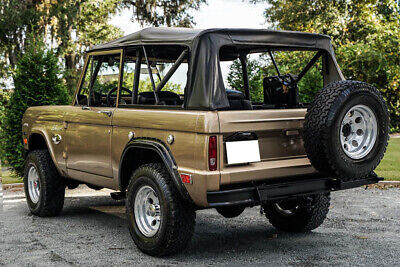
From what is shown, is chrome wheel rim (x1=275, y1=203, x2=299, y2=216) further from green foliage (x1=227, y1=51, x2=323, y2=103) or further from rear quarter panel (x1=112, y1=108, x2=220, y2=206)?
rear quarter panel (x1=112, y1=108, x2=220, y2=206)

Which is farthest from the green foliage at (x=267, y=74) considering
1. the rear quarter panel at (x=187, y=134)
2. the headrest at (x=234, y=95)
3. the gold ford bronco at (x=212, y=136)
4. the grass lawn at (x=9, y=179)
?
the grass lawn at (x=9, y=179)

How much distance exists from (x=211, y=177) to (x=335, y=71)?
225 cm

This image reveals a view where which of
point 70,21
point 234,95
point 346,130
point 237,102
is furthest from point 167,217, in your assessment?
point 70,21

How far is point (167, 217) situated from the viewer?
15.1ft

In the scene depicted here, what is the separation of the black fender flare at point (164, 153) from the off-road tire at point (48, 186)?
2.22 meters

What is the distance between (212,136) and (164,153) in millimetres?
610

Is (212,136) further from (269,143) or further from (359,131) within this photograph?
(359,131)

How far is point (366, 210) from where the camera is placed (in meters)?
7.28

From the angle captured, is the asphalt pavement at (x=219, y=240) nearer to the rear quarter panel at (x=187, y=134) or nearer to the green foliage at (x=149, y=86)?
the rear quarter panel at (x=187, y=134)

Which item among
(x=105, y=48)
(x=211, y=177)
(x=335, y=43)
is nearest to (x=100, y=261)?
(x=211, y=177)

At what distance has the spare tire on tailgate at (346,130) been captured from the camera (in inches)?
171

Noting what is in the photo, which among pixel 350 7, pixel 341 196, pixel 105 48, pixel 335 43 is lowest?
pixel 341 196

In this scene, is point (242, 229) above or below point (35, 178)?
below

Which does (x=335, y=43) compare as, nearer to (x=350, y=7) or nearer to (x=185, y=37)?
(x=350, y=7)
